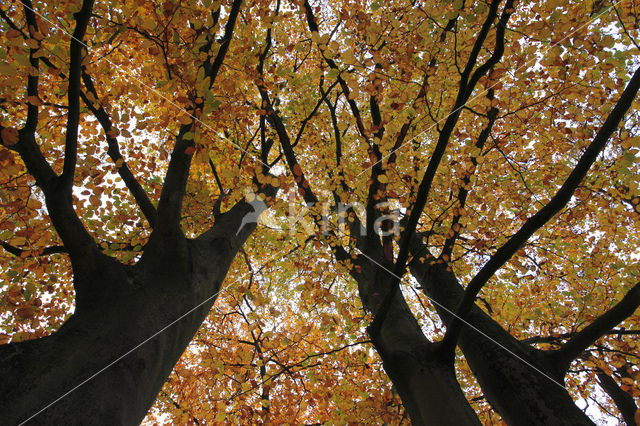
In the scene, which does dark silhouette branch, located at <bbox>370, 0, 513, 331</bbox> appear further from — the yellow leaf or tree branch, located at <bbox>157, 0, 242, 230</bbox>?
the yellow leaf

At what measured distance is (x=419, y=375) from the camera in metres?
2.93

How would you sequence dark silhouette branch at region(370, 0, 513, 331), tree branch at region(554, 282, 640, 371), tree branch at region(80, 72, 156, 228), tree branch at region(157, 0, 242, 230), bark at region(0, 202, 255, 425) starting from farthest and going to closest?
tree branch at region(80, 72, 156, 228)
tree branch at region(157, 0, 242, 230)
tree branch at region(554, 282, 640, 371)
dark silhouette branch at region(370, 0, 513, 331)
bark at region(0, 202, 255, 425)

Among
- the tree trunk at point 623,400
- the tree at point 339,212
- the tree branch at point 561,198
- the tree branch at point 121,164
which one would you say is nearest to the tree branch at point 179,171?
the tree at point 339,212

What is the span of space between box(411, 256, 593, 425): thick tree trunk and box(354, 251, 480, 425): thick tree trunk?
462 mm

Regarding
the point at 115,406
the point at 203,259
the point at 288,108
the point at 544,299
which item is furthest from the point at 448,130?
the point at 544,299

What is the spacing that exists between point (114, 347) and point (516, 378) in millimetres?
3344

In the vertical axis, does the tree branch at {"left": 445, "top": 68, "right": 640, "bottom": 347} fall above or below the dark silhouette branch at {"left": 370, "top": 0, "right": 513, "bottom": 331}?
below

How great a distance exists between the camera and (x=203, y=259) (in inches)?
136

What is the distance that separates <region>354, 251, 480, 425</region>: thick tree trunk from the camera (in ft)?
8.57

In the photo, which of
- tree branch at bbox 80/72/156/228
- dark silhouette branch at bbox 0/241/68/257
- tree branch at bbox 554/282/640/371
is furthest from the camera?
tree branch at bbox 80/72/156/228

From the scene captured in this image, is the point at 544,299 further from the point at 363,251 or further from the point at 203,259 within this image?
the point at 203,259

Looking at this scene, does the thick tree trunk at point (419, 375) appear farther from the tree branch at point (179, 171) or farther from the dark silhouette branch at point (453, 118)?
the tree branch at point (179, 171)

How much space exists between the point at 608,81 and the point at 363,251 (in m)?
4.21

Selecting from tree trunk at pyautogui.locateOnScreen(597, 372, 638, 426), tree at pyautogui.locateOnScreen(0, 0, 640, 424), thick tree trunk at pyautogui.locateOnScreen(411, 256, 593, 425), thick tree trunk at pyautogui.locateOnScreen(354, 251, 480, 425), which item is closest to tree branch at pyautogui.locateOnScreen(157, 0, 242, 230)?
tree at pyautogui.locateOnScreen(0, 0, 640, 424)
